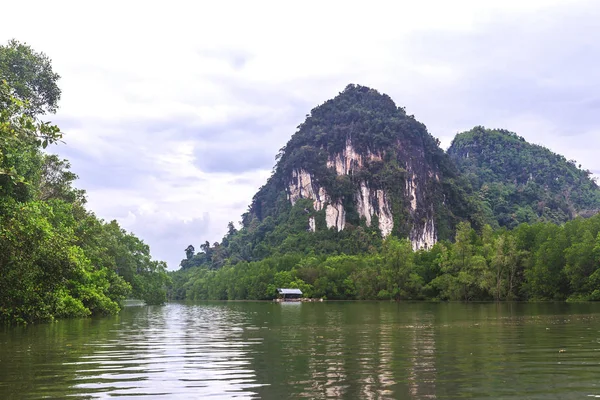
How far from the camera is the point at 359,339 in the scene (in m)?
23.9

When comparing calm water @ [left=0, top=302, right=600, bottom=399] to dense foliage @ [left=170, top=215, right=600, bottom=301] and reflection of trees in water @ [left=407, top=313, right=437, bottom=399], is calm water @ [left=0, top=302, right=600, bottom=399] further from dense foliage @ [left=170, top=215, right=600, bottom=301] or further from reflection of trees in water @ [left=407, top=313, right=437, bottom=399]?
dense foliage @ [left=170, top=215, right=600, bottom=301]

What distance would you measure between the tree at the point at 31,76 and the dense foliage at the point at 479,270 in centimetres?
6275

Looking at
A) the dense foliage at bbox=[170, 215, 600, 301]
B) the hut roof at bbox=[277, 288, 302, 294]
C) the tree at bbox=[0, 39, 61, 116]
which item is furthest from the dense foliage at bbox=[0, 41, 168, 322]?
the hut roof at bbox=[277, 288, 302, 294]

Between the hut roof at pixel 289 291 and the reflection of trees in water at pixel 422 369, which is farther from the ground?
the reflection of trees in water at pixel 422 369

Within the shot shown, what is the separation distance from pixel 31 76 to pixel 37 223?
24.0 meters

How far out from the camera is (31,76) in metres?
47.8

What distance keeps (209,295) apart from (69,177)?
122070 mm

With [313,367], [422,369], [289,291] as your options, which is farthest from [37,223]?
[289,291]

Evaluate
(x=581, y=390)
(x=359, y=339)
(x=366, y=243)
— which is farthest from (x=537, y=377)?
(x=366, y=243)

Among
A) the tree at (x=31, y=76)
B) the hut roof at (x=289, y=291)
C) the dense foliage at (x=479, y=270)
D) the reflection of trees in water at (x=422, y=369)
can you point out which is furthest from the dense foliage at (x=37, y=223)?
the hut roof at (x=289, y=291)

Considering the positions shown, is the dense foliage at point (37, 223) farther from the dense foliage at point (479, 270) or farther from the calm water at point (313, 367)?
the dense foliage at point (479, 270)

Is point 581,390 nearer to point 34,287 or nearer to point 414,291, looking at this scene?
point 34,287

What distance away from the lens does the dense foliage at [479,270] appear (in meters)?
76.6

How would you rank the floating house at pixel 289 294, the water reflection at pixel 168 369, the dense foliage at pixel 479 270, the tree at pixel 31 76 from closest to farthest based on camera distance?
the water reflection at pixel 168 369 → the tree at pixel 31 76 → the dense foliage at pixel 479 270 → the floating house at pixel 289 294
